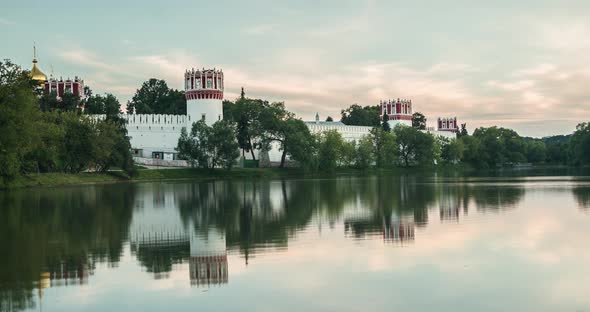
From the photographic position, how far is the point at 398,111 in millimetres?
104812

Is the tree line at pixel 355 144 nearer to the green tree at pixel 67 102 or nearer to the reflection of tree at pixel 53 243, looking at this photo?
the green tree at pixel 67 102

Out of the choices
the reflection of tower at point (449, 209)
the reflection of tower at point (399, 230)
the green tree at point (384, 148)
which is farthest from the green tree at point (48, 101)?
the reflection of tower at point (399, 230)

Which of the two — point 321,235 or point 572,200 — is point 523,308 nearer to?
point 321,235

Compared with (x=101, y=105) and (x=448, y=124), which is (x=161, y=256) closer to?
(x=101, y=105)

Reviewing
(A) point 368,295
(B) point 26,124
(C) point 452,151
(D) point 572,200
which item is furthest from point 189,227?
(C) point 452,151

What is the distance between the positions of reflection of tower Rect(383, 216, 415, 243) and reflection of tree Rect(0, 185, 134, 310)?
573 cm

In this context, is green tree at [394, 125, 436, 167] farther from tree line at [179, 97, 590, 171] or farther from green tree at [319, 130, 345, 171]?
green tree at [319, 130, 345, 171]

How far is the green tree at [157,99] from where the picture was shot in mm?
87312

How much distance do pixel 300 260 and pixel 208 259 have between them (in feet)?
5.49

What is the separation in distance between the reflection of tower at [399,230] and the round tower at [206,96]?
5406cm

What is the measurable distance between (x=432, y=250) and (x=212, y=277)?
14.8 feet

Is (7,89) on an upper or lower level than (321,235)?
upper

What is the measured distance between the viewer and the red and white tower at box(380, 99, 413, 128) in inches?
4122

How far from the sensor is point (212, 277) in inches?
403
